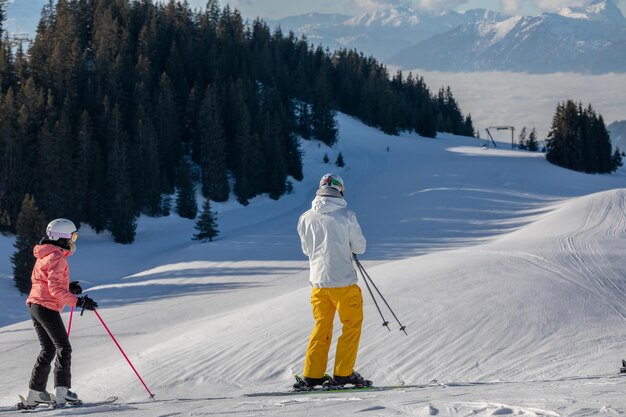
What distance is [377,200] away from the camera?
46.6m

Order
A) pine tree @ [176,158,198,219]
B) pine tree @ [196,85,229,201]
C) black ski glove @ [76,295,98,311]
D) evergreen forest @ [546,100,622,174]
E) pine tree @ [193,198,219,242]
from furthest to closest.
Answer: evergreen forest @ [546,100,622,174] < pine tree @ [196,85,229,201] < pine tree @ [176,158,198,219] < pine tree @ [193,198,219,242] < black ski glove @ [76,295,98,311]

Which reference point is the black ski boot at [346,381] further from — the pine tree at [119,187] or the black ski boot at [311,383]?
the pine tree at [119,187]

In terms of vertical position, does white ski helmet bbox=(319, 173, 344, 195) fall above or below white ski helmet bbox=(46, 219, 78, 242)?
above

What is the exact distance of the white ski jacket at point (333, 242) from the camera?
7738 mm

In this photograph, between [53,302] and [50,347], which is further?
[50,347]

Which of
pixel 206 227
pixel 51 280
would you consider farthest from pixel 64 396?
pixel 206 227

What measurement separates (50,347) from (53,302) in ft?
1.73

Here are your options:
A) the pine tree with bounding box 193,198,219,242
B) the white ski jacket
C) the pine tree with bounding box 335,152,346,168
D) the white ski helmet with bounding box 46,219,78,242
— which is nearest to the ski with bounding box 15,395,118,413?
the white ski helmet with bounding box 46,219,78,242

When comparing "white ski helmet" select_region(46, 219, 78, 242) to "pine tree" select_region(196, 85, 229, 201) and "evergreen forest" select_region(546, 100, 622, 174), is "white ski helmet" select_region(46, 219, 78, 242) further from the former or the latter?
"evergreen forest" select_region(546, 100, 622, 174)

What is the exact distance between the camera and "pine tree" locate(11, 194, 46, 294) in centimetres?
3095

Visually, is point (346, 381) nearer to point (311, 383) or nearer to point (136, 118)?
point (311, 383)

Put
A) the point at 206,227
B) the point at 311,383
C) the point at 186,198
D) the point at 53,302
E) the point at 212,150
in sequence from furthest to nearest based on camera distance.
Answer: the point at 212,150 → the point at 186,198 → the point at 206,227 → the point at 311,383 → the point at 53,302

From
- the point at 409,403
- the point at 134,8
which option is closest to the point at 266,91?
the point at 134,8

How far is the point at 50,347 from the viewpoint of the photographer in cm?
802
